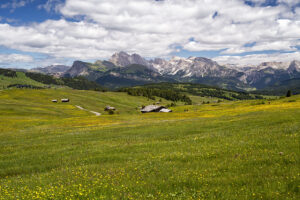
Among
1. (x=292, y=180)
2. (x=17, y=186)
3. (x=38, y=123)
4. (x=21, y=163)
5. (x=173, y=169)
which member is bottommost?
(x=38, y=123)

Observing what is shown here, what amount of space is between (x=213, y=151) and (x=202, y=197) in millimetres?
7107

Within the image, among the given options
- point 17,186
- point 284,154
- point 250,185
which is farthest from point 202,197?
point 17,186

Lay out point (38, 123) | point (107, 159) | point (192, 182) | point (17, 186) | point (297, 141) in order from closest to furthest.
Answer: point (192, 182) < point (17, 186) < point (297, 141) < point (107, 159) < point (38, 123)

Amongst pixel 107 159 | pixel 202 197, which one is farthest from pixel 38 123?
pixel 202 197

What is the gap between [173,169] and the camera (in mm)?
11773

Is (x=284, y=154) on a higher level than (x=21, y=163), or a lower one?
higher

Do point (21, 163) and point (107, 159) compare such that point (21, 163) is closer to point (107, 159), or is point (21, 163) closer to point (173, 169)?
point (107, 159)

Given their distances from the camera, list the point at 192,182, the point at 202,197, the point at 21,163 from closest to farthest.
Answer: the point at 202,197 < the point at 192,182 < the point at 21,163

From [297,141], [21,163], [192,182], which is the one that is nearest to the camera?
[192,182]

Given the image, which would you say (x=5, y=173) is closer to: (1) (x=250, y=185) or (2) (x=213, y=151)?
(2) (x=213, y=151)

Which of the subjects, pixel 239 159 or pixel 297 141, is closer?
pixel 239 159

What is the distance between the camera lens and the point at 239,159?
1221 cm

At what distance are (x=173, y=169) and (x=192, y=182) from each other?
7.40 feet

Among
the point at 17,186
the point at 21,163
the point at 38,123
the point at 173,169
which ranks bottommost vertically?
the point at 38,123
